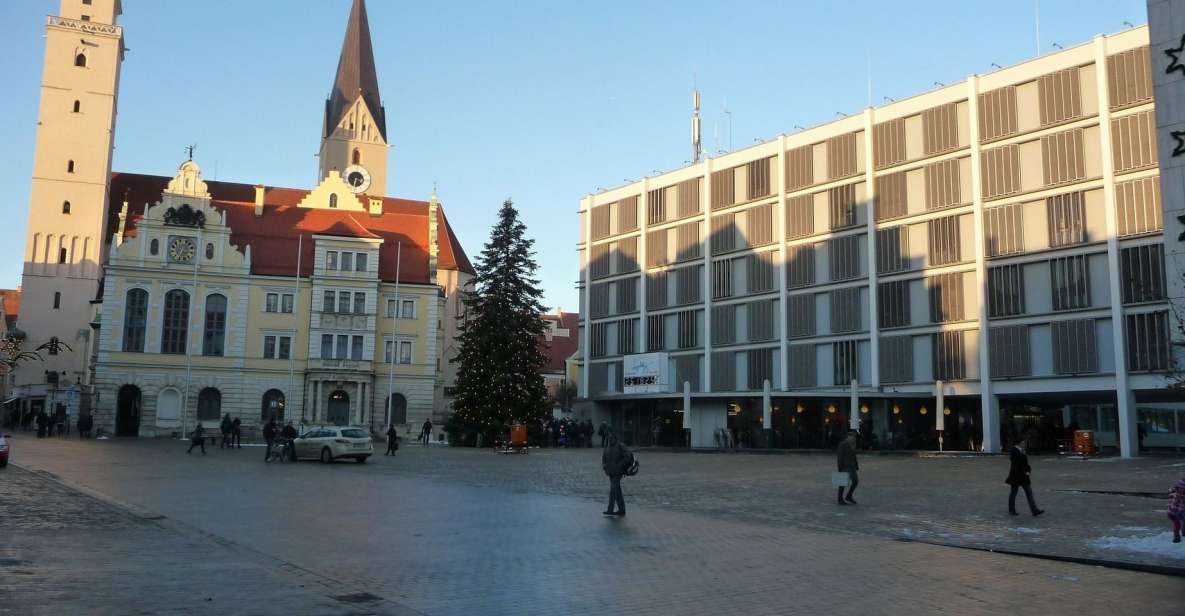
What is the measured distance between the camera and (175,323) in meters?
68.6

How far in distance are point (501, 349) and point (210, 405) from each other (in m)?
24.2

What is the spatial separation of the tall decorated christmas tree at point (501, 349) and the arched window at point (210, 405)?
790 inches

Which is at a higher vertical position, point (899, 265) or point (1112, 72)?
point (1112, 72)

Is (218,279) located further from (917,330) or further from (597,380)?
(917,330)

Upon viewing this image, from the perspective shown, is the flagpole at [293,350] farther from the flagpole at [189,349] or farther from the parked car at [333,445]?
the parked car at [333,445]

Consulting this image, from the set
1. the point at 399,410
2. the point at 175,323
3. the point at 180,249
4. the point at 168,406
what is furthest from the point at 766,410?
the point at 180,249

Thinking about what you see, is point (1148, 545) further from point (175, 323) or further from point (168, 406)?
point (175, 323)

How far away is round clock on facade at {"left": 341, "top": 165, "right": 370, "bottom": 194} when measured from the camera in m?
106

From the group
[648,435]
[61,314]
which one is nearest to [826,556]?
[648,435]

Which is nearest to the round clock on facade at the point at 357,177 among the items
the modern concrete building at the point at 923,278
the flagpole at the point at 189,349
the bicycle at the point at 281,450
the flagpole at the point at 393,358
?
the flagpole at the point at 393,358

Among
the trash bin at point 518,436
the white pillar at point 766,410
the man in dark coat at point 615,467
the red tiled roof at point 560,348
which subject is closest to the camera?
the man in dark coat at point 615,467

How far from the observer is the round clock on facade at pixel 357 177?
106 m

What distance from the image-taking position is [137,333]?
2667 inches

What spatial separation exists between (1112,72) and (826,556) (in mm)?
42273
